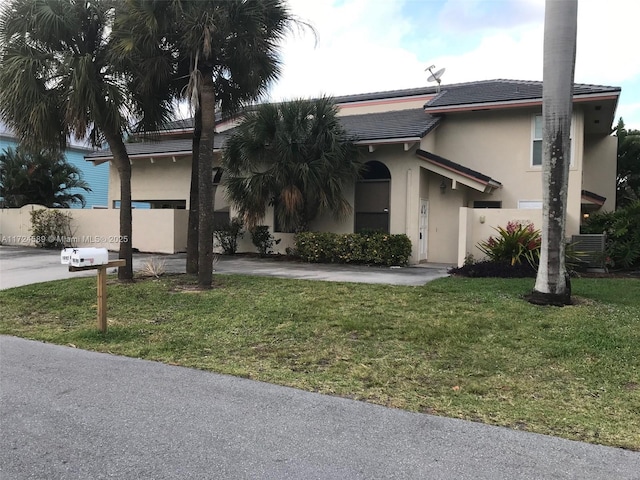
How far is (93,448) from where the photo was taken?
3594 mm

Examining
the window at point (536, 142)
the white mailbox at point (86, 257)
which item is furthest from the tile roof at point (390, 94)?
the white mailbox at point (86, 257)

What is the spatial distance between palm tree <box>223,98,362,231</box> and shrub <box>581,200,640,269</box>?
23.9ft

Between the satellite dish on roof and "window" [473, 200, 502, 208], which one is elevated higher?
the satellite dish on roof

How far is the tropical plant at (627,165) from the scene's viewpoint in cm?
2369

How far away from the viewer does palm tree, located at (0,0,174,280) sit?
9.80m

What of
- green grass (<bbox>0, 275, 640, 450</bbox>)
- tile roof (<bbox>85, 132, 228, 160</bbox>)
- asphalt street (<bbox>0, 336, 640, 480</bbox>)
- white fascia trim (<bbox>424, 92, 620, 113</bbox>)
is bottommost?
asphalt street (<bbox>0, 336, 640, 480</bbox>)

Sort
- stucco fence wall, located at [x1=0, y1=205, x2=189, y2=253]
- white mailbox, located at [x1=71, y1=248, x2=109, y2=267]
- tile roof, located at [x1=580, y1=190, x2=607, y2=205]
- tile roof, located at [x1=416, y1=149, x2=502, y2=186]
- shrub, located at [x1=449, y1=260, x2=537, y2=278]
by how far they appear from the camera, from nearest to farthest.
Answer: white mailbox, located at [x1=71, y1=248, x2=109, y2=267] < shrub, located at [x1=449, y1=260, x2=537, y2=278] < tile roof, located at [x1=416, y1=149, x2=502, y2=186] < tile roof, located at [x1=580, y1=190, x2=607, y2=205] < stucco fence wall, located at [x1=0, y1=205, x2=189, y2=253]

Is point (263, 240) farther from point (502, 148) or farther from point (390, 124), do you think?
point (502, 148)

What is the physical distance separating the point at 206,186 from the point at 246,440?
7.11m

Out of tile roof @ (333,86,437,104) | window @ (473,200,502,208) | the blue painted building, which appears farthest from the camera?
the blue painted building

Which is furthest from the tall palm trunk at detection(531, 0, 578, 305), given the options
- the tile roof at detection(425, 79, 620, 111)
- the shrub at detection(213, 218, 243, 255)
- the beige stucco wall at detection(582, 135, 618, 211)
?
the beige stucco wall at detection(582, 135, 618, 211)

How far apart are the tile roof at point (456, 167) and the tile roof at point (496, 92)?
2.22 metres

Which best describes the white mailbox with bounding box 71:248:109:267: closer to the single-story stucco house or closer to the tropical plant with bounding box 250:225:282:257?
the single-story stucco house

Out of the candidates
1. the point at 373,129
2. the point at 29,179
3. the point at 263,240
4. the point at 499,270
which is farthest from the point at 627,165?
the point at 29,179
